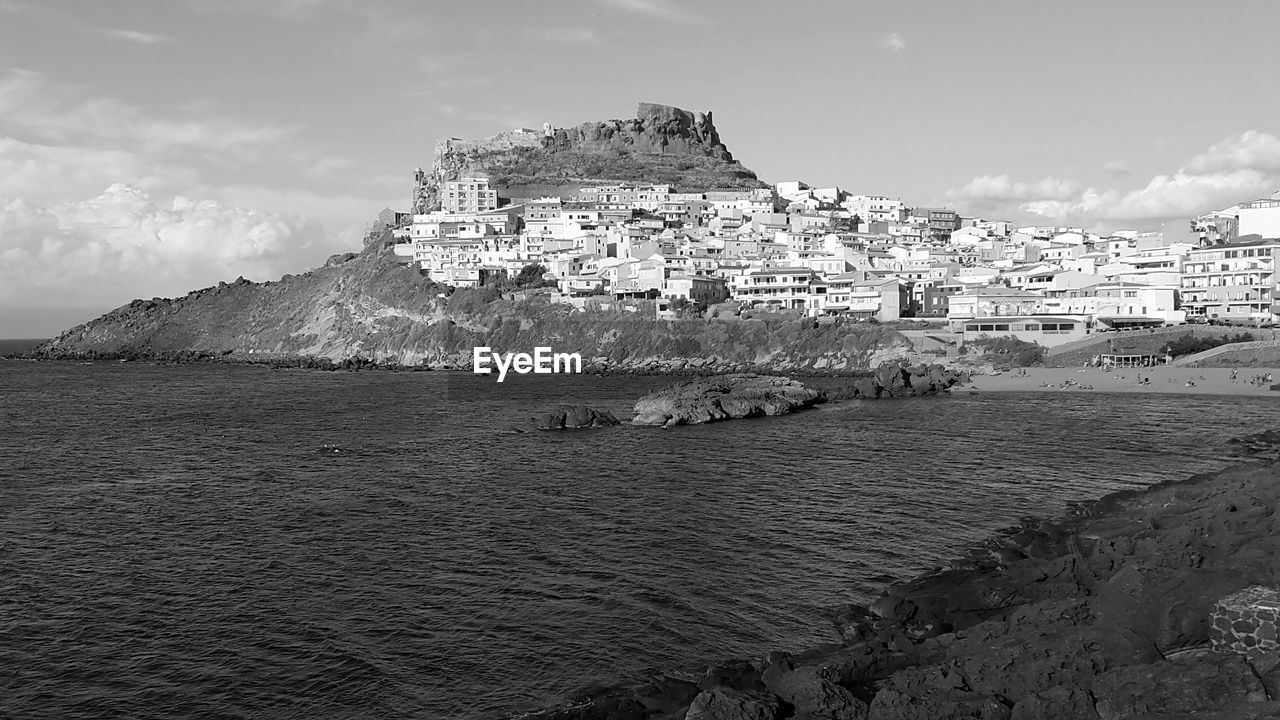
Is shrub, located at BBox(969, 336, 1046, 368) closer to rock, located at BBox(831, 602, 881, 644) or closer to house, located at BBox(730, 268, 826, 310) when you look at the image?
house, located at BBox(730, 268, 826, 310)

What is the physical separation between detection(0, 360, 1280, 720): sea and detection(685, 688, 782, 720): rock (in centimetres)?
276

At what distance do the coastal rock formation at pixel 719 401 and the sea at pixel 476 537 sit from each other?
2.13 metres

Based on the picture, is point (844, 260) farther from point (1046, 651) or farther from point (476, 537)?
point (1046, 651)

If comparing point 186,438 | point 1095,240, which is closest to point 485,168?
point 1095,240

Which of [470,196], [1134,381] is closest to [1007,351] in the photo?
[1134,381]

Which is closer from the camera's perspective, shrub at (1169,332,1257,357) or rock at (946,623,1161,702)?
rock at (946,623,1161,702)

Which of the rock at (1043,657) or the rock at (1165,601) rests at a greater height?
the rock at (1165,601)


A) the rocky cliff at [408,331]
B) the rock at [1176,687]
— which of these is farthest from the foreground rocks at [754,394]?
the rock at [1176,687]

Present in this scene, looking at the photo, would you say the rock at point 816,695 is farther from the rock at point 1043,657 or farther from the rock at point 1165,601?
the rock at point 1165,601

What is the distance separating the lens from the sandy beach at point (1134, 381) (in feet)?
216

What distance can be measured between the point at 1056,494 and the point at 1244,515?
34.0ft

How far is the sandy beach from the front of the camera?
216 ft

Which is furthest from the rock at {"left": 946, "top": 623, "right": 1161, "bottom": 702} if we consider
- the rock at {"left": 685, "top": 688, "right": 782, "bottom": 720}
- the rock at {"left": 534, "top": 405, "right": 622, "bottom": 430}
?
the rock at {"left": 534, "top": 405, "right": 622, "bottom": 430}

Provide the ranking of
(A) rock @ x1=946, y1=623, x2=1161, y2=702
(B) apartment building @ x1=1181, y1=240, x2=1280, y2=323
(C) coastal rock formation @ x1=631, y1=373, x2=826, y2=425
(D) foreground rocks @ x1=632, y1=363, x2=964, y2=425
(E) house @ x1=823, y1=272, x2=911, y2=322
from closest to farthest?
(A) rock @ x1=946, y1=623, x2=1161, y2=702 < (C) coastal rock formation @ x1=631, y1=373, x2=826, y2=425 < (D) foreground rocks @ x1=632, y1=363, x2=964, y2=425 < (B) apartment building @ x1=1181, y1=240, x2=1280, y2=323 < (E) house @ x1=823, y1=272, x2=911, y2=322
